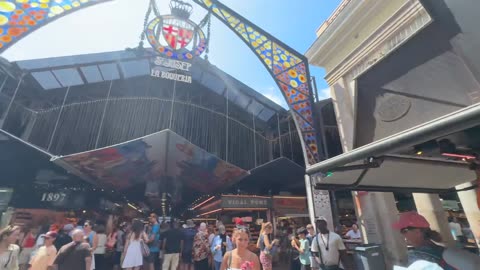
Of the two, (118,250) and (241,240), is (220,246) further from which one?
(241,240)

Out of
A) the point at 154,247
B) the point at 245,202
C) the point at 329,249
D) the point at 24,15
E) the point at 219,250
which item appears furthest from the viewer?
the point at 245,202

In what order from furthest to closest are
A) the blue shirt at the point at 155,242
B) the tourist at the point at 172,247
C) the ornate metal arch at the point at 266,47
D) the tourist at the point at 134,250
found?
the blue shirt at the point at 155,242, the tourist at the point at 172,247, the tourist at the point at 134,250, the ornate metal arch at the point at 266,47

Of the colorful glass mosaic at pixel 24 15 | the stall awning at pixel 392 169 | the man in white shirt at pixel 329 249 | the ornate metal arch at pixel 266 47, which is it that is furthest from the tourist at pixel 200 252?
the colorful glass mosaic at pixel 24 15

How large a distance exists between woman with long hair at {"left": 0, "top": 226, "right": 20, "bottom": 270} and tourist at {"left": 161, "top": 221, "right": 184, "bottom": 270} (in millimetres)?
3270

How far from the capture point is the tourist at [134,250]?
578cm

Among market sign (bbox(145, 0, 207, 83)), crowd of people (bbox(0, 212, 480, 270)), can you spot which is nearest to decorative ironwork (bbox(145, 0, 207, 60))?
market sign (bbox(145, 0, 207, 83))

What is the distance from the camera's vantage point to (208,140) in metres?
14.2

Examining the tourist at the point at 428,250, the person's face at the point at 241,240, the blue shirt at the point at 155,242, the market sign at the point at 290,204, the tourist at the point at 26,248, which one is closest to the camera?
the tourist at the point at 428,250

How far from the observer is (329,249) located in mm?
4754

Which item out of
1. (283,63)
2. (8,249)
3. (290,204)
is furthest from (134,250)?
(290,204)

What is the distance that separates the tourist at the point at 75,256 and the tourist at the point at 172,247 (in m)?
2.61

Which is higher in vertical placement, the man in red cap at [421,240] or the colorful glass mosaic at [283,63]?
the colorful glass mosaic at [283,63]

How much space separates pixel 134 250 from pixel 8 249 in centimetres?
243

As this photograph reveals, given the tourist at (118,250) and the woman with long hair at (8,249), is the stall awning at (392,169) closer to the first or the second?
the woman with long hair at (8,249)
